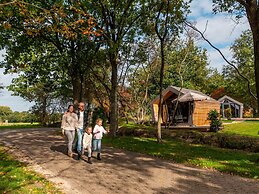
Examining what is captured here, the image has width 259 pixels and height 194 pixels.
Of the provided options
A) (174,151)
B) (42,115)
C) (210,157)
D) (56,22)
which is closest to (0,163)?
(56,22)

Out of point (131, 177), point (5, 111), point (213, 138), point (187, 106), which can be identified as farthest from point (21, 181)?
point (5, 111)

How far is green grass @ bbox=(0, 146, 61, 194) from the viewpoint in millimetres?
6852

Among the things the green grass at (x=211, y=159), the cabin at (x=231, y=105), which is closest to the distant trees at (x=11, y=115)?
the cabin at (x=231, y=105)

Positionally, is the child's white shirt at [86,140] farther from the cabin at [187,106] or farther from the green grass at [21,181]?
the cabin at [187,106]

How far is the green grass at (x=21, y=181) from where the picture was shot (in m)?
6.85

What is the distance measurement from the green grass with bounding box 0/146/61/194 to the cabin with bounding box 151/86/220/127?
2070 centimetres

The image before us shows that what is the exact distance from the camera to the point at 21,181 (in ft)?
24.8

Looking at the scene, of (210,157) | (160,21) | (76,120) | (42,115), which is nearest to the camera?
(76,120)

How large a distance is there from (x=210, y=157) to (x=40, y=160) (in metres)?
7.59

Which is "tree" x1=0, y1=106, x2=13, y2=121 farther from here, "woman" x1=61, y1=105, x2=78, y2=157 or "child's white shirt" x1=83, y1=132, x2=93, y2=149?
"child's white shirt" x1=83, y1=132, x2=93, y2=149

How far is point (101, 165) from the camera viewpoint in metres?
10.0

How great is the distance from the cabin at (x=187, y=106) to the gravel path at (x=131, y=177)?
1828cm

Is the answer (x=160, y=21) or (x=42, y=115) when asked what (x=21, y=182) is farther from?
(x=42, y=115)

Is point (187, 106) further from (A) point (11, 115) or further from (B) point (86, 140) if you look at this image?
(A) point (11, 115)
